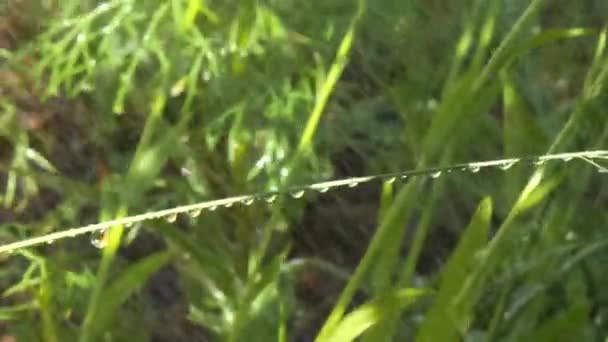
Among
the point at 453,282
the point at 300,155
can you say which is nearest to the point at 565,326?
the point at 453,282

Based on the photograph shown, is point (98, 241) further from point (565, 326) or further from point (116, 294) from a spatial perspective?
point (565, 326)

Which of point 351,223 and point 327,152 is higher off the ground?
point 327,152

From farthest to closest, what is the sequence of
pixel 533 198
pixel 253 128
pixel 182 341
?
pixel 182 341 < pixel 253 128 < pixel 533 198

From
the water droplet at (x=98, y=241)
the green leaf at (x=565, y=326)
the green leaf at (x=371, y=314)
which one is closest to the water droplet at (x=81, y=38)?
the water droplet at (x=98, y=241)

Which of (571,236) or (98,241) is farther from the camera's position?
(571,236)

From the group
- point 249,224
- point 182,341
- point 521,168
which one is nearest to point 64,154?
point 182,341

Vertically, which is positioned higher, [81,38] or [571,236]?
[81,38]

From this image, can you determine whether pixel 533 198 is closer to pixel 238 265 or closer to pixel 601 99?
pixel 601 99
